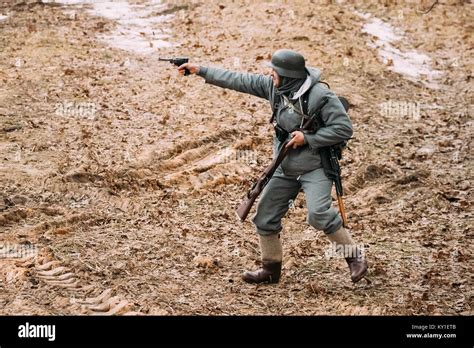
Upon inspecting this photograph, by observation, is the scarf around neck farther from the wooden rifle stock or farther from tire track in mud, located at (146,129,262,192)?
tire track in mud, located at (146,129,262,192)

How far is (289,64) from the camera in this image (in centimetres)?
657

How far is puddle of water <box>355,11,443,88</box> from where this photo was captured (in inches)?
588

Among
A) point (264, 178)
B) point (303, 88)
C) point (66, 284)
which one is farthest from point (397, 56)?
point (66, 284)

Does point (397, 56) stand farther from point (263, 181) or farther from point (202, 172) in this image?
point (263, 181)

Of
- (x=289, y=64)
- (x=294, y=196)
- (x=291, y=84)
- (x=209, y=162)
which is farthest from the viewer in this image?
(x=209, y=162)

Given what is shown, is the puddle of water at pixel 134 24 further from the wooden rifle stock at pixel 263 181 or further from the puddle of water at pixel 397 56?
the wooden rifle stock at pixel 263 181

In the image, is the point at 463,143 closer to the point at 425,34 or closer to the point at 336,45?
the point at 336,45

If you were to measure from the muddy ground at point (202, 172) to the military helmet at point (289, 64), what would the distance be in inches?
82.7

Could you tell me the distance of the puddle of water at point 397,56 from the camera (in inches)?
588

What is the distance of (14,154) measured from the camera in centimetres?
1023

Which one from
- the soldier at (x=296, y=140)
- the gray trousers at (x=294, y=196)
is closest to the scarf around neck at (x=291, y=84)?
the soldier at (x=296, y=140)

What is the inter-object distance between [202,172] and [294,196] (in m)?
3.39

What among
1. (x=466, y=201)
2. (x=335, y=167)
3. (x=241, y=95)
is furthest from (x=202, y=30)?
(x=335, y=167)

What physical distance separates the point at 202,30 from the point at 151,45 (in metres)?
1.63
